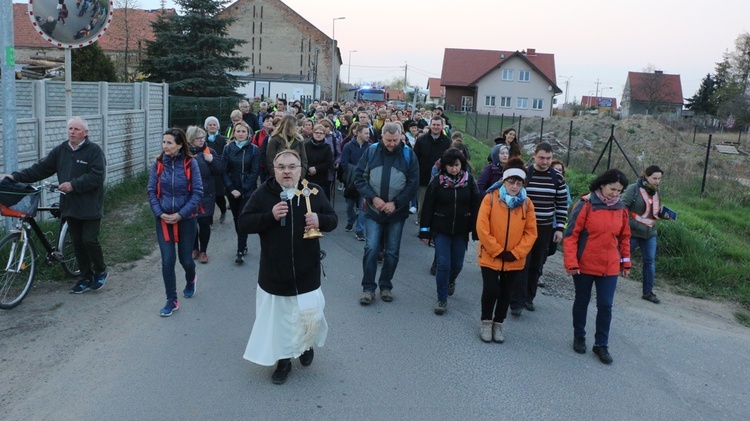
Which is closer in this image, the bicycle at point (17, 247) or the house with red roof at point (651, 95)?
the bicycle at point (17, 247)

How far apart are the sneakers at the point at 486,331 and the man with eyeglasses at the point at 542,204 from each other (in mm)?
846

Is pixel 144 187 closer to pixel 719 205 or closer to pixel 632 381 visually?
pixel 632 381

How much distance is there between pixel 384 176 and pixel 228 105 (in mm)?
17163

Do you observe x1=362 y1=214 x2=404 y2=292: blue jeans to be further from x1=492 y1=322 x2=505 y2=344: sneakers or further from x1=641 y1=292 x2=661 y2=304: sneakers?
x1=641 y1=292 x2=661 y2=304: sneakers

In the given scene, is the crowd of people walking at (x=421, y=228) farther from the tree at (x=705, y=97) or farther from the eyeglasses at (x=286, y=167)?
the tree at (x=705, y=97)

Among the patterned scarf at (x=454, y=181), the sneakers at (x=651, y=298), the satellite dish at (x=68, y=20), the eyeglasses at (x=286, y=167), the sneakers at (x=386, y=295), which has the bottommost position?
the sneakers at (x=651, y=298)

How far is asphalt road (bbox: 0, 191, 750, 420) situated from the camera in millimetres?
4465

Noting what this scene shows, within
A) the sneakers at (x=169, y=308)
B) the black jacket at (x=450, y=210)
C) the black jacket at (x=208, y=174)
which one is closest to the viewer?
the sneakers at (x=169, y=308)

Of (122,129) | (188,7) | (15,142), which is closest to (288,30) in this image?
(188,7)

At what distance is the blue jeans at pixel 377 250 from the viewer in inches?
272

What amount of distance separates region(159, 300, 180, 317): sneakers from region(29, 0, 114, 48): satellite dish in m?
3.71

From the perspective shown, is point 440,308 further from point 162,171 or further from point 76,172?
point 76,172

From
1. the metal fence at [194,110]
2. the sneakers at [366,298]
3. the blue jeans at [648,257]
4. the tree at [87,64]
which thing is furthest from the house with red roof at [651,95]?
the sneakers at [366,298]

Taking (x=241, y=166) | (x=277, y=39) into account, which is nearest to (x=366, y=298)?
(x=241, y=166)
